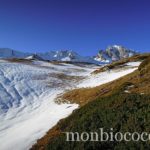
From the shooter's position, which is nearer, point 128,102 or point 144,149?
point 144,149

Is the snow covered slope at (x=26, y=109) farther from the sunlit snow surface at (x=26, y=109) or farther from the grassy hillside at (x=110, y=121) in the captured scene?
the grassy hillside at (x=110, y=121)

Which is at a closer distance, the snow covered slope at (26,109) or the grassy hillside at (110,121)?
the grassy hillside at (110,121)

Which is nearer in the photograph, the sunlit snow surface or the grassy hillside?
the grassy hillside

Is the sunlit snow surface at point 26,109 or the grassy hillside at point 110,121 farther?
the sunlit snow surface at point 26,109

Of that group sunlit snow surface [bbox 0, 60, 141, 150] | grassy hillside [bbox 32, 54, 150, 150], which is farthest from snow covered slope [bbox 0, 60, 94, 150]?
grassy hillside [bbox 32, 54, 150, 150]

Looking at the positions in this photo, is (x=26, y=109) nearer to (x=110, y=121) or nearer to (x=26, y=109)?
(x=26, y=109)

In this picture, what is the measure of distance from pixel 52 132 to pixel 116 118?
5.77 meters

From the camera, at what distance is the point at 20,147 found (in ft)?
64.0

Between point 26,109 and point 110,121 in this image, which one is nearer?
point 110,121

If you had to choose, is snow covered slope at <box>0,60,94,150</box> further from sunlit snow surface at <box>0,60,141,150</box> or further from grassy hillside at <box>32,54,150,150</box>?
grassy hillside at <box>32,54,150,150</box>

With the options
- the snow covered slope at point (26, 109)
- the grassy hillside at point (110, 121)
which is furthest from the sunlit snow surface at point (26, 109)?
the grassy hillside at point (110, 121)

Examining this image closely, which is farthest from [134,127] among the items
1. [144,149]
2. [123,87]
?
[123,87]

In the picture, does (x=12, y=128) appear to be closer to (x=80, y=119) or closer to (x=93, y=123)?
(x=80, y=119)

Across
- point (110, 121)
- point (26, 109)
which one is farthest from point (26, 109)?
point (110, 121)
